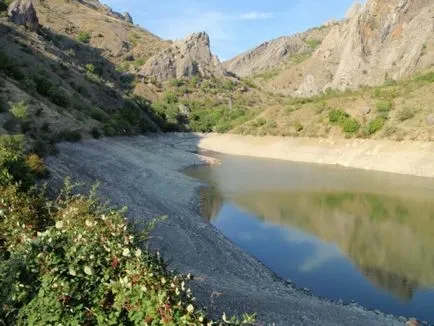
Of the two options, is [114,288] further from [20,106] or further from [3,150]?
[20,106]

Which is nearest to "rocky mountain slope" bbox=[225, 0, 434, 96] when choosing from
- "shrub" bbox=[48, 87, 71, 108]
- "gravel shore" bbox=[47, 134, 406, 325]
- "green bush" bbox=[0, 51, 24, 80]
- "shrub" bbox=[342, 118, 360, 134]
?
"shrub" bbox=[342, 118, 360, 134]

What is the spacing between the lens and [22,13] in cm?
8038

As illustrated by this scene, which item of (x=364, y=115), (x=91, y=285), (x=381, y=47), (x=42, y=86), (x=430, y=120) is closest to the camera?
(x=91, y=285)

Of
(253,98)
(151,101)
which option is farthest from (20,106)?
(253,98)

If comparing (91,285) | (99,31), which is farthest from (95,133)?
(99,31)

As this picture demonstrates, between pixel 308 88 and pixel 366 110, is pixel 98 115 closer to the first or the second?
pixel 366 110

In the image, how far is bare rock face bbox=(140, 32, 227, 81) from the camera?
12762 centimetres

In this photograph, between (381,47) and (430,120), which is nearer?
(430,120)

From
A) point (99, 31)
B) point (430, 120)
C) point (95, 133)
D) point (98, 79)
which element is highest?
point (99, 31)

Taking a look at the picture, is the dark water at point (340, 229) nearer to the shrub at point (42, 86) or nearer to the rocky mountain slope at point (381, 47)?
the shrub at point (42, 86)

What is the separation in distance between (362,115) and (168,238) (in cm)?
5078

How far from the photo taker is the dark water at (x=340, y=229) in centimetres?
1900

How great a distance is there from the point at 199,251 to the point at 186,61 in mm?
116555

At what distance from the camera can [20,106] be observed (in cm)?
3278
